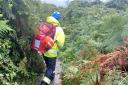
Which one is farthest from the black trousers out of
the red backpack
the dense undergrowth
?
the red backpack

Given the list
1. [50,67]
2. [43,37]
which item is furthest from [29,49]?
[50,67]

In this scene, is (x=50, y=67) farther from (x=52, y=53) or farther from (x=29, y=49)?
(x=29, y=49)

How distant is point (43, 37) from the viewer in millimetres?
9531

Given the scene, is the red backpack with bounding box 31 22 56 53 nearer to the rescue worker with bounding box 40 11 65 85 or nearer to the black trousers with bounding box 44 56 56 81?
the rescue worker with bounding box 40 11 65 85

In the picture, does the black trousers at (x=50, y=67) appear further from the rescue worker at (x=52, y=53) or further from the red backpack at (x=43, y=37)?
the red backpack at (x=43, y=37)

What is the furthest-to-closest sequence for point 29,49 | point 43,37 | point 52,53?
point 52,53 < point 29,49 < point 43,37

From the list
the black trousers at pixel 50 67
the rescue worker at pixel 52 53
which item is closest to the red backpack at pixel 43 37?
the rescue worker at pixel 52 53

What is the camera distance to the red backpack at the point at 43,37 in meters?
9.45

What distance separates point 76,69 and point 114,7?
39.9 feet

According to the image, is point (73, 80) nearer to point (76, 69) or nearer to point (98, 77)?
point (76, 69)

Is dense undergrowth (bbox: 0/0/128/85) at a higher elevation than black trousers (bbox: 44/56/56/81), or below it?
higher

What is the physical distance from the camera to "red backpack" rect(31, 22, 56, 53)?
9.45m

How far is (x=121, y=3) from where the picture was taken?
66.4ft

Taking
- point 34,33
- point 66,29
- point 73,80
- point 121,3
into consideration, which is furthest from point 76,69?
point 121,3
